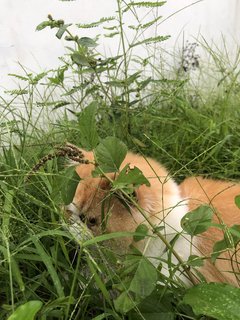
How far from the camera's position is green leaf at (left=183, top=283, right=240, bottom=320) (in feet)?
2.36

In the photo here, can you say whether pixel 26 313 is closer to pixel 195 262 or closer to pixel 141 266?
pixel 141 266

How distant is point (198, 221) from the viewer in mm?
834

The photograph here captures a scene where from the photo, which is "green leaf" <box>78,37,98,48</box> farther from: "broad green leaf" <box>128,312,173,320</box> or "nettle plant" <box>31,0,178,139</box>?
"broad green leaf" <box>128,312,173,320</box>

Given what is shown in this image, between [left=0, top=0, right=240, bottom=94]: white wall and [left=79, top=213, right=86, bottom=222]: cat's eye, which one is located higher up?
[left=0, top=0, right=240, bottom=94]: white wall

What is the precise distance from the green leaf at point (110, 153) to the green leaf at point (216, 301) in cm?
26

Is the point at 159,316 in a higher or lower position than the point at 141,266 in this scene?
lower

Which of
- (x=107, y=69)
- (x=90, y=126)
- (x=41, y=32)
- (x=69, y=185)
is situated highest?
(x=41, y=32)

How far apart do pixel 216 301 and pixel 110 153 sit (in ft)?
1.02

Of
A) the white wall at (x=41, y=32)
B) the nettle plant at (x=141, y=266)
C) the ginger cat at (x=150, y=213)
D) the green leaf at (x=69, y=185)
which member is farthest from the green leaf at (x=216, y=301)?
the white wall at (x=41, y=32)

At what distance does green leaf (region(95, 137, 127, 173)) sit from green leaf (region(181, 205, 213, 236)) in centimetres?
16

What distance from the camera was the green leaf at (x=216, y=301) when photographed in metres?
0.72

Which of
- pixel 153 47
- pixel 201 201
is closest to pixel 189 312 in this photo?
pixel 201 201

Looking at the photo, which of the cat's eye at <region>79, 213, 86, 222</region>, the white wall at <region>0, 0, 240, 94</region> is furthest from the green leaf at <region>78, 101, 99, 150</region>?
the white wall at <region>0, 0, 240, 94</region>

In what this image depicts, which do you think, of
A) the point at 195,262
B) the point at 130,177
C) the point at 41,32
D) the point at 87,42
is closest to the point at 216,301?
the point at 195,262
